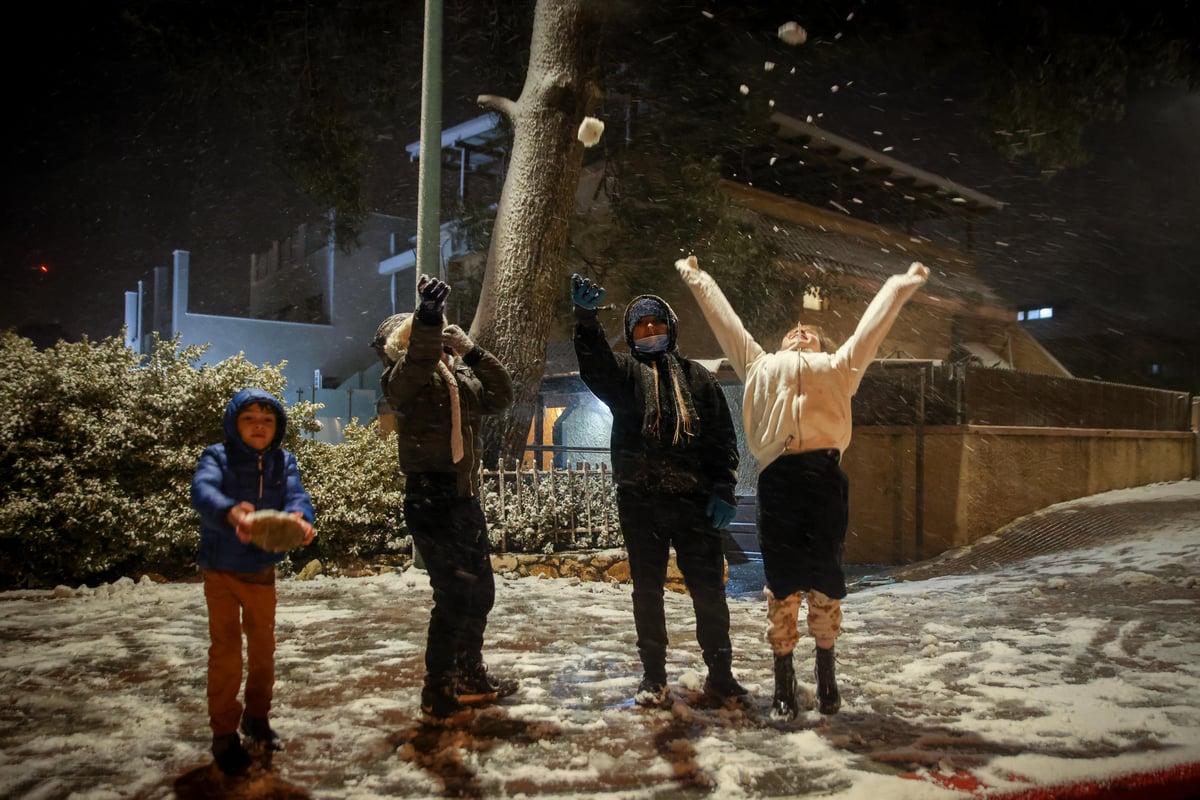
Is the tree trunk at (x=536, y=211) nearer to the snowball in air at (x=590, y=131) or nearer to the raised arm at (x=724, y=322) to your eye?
the snowball in air at (x=590, y=131)

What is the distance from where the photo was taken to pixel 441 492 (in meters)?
3.90

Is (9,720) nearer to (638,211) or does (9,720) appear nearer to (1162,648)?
(1162,648)

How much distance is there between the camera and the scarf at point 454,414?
389 cm

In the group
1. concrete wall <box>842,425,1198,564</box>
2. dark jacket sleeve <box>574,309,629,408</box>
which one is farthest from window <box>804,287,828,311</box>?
dark jacket sleeve <box>574,309,629,408</box>

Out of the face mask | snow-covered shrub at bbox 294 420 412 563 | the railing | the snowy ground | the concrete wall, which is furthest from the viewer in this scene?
the concrete wall

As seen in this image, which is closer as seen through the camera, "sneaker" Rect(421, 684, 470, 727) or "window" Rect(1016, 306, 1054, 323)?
"sneaker" Rect(421, 684, 470, 727)

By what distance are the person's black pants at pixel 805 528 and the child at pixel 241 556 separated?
6.67ft

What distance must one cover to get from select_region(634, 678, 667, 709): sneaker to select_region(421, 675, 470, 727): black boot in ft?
2.66

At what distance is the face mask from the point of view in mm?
4172

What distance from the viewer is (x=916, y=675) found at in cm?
472

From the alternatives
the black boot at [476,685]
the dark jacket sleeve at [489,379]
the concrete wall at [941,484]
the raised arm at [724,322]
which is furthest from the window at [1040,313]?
the black boot at [476,685]

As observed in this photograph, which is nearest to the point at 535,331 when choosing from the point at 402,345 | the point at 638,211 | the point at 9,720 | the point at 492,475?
the point at 492,475

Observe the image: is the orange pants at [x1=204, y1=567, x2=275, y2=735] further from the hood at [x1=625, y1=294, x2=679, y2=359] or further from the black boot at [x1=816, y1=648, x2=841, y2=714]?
the black boot at [x1=816, y1=648, x2=841, y2=714]

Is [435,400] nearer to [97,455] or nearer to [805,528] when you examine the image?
[805,528]
